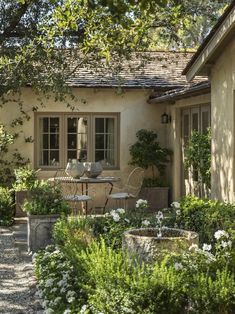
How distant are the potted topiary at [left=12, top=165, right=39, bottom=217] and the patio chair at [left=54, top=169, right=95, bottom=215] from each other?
61cm

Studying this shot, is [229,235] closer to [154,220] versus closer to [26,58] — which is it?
[154,220]

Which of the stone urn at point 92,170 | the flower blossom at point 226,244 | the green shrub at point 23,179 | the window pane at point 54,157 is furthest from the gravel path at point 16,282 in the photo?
the window pane at point 54,157

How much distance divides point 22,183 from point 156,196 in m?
3.43

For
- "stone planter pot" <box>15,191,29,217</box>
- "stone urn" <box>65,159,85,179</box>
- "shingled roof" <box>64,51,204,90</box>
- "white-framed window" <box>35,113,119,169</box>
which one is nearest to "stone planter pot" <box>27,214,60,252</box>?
"stone urn" <box>65,159,85,179</box>

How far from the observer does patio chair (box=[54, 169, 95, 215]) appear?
37.4 feet

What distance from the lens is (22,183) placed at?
45.5 ft

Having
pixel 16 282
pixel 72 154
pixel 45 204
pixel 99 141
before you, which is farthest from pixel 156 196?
pixel 16 282

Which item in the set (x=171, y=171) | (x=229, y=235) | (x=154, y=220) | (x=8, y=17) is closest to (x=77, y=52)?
(x=8, y=17)

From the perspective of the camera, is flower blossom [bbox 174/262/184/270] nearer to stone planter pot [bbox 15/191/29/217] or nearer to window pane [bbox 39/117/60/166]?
stone planter pot [bbox 15/191/29/217]

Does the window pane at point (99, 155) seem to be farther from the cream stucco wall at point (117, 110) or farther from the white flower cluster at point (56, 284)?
the white flower cluster at point (56, 284)

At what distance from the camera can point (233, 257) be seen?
5301mm

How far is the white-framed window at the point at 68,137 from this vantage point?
1514 centimetres

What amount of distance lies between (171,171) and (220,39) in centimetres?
656

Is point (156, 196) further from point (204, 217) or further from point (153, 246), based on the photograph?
point (153, 246)
